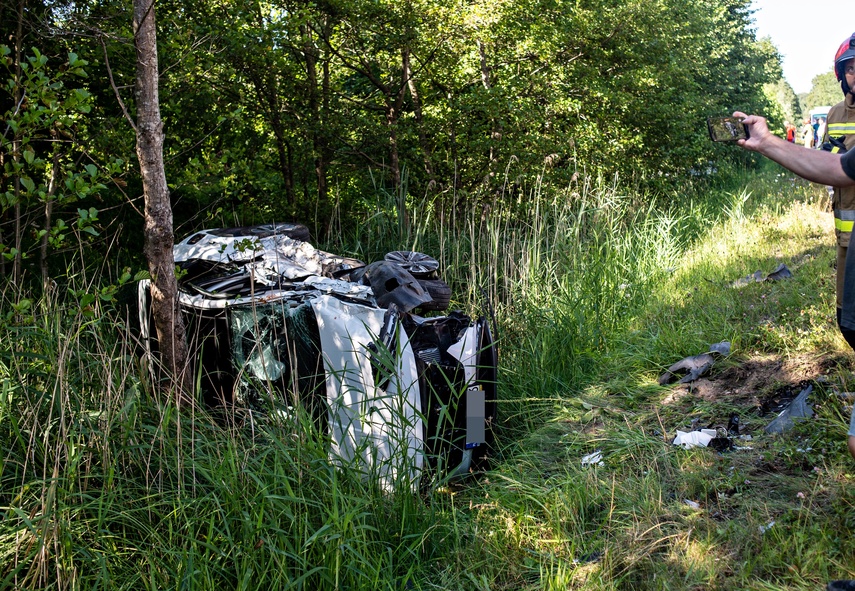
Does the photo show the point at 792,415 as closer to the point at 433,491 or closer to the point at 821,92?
the point at 433,491

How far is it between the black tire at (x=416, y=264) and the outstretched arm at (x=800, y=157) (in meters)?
2.70

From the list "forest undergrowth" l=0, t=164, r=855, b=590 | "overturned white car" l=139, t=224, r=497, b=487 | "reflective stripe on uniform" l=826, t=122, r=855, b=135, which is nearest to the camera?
"forest undergrowth" l=0, t=164, r=855, b=590

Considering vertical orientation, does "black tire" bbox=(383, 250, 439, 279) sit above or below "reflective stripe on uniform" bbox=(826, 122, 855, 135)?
below

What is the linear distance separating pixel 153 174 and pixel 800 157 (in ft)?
10.2

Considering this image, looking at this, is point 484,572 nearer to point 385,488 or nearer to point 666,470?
point 385,488

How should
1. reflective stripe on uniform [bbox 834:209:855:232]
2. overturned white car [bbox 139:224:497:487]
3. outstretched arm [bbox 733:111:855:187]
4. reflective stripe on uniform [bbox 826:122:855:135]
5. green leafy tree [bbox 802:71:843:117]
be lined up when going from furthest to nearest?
green leafy tree [bbox 802:71:843:117] → overturned white car [bbox 139:224:497:487] → reflective stripe on uniform [bbox 826:122:855:135] → reflective stripe on uniform [bbox 834:209:855:232] → outstretched arm [bbox 733:111:855:187]

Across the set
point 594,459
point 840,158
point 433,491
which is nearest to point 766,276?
point 594,459

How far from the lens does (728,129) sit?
3.09m

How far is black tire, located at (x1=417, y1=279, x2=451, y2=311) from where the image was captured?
17.0ft

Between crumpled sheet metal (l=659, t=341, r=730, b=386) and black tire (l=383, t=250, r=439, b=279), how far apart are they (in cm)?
173

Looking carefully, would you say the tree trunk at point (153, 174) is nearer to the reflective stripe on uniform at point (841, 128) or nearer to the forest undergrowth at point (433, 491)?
the forest undergrowth at point (433, 491)

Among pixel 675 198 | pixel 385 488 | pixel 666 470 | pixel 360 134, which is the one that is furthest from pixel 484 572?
pixel 675 198

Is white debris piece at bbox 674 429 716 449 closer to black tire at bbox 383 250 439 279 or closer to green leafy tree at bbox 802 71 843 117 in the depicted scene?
black tire at bbox 383 250 439 279

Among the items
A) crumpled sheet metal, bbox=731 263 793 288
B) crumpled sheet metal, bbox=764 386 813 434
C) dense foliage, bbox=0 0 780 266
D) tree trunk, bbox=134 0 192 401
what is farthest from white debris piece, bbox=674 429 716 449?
dense foliage, bbox=0 0 780 266
